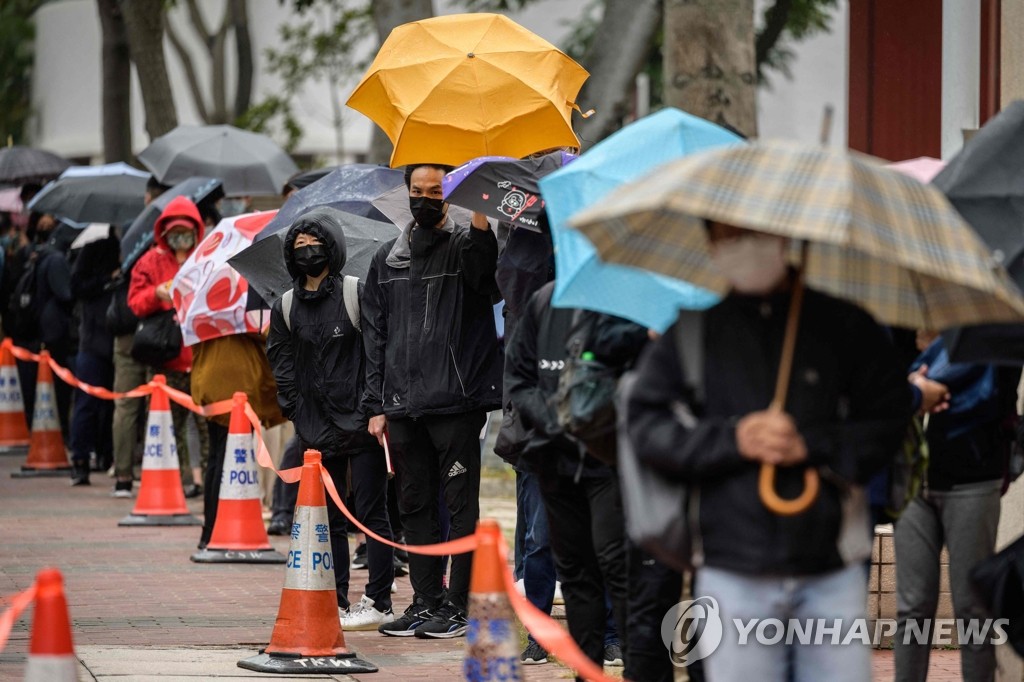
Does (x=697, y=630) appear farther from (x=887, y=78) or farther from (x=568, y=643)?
(x=887, y=78)

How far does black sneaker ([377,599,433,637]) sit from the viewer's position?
8.59 meters

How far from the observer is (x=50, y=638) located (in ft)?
16.3

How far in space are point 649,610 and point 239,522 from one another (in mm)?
5622

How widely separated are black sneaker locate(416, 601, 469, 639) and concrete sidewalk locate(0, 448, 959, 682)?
7cm

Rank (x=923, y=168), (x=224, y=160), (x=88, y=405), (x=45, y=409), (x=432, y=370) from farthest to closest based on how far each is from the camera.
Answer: (x=45, y=409)
(x=224, y=160)
(x=88, y=405)
(x=432, y=370)
(x=923, y=168)

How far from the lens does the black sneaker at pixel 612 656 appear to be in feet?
25.7

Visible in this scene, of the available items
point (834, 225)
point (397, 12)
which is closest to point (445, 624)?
point (834, 225)

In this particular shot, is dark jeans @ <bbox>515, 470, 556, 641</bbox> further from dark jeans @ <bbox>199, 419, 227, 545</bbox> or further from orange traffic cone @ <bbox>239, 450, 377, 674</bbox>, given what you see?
dark jeans @ <bbox>199, 419, 227, 545</bbox>

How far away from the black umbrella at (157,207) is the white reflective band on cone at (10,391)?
4.52 metres

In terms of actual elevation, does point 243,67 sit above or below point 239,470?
above

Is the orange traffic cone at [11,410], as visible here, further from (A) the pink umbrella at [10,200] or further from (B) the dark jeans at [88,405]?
(A) the pink umbrella at [10,200]

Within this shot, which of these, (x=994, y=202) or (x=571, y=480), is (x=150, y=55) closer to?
(x=571, y=480)

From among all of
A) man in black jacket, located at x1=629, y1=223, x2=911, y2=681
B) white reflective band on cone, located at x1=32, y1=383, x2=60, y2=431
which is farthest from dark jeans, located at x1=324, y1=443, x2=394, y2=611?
white reflective band on cone, located at x1=32, y1=383, x2=60, y2=431

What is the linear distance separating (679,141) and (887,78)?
Result: 4.58 meters
